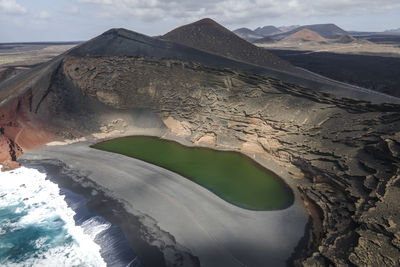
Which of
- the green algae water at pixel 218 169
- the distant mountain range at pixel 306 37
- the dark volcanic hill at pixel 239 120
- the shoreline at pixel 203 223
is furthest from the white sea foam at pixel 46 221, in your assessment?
the distant mountain range at pixel 306 37

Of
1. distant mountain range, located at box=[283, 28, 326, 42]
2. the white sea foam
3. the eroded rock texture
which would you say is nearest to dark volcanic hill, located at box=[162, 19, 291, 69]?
the eroded rock texture

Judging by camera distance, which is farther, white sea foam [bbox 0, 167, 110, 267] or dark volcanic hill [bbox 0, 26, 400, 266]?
white sea foam [bbox 0, 167, 110, 267]

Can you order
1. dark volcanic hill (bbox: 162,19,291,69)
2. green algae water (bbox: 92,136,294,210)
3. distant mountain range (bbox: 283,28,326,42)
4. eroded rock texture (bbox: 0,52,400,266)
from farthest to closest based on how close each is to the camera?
distant mountain range (bbox: 283,28,326,42) < dark volcanic hill (bbox: 162,19,291,69) < green algae water (bbox: 92,136,294,210) < eroded rock texture (bbox: 0,52,400,266)

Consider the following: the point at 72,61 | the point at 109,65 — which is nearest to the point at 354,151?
the point at 109,65

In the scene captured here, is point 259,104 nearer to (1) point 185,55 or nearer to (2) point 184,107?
(2) point 184,107

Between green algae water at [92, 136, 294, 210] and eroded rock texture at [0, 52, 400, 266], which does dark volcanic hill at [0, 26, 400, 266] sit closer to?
eroded rock texture at [0, 52, 400, 266]

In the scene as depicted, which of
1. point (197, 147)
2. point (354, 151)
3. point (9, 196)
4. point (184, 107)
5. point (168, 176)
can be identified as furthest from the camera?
point (184, 107)
